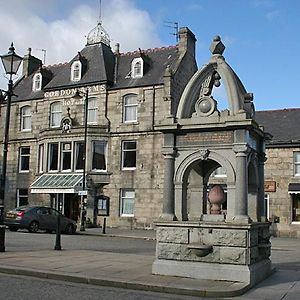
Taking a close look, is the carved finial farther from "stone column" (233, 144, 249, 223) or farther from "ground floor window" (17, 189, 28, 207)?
"ground floor window" (17, 189, 28, 207)

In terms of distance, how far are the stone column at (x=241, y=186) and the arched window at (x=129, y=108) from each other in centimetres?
2246

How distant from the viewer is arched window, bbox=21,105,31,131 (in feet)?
123

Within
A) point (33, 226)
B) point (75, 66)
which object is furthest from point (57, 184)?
point (75, 66)

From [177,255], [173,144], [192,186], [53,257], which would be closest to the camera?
[177,255]

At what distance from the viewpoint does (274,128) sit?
104ft

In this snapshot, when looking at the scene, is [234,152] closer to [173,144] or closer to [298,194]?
[173,144]

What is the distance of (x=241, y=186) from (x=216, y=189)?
42.6 inches

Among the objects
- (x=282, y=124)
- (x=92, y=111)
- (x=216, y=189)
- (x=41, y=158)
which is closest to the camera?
(x=216, y=189)

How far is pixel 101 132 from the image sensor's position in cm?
3319

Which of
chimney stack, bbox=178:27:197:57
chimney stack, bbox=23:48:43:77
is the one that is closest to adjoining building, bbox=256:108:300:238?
chimney stack, bbox=178:27:197:57

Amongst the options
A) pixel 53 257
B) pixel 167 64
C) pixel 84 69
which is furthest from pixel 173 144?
pixel 84 69

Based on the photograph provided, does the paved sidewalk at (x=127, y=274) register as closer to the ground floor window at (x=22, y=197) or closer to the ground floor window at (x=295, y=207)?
the ground floor window at (x=295, y=207)

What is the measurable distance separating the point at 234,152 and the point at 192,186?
218 centimetres

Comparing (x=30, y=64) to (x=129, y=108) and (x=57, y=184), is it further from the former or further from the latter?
(x=57, y=184)
